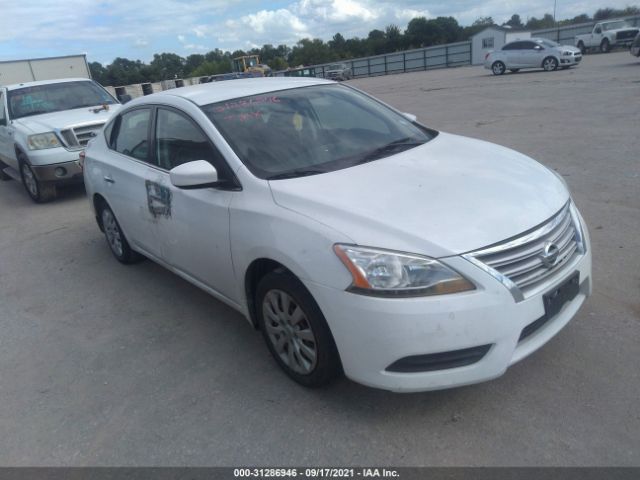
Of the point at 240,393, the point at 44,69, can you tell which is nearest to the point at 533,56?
the point at 44,69

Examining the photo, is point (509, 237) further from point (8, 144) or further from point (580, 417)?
point (8, 144)

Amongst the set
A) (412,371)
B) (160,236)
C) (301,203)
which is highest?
(301,203)

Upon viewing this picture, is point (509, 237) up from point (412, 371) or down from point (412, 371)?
up

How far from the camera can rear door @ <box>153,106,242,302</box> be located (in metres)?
3.39

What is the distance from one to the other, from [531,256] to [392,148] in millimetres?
1416

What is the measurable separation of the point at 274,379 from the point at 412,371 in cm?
106

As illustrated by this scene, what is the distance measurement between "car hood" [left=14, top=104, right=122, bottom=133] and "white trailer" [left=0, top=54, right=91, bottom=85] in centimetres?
1721

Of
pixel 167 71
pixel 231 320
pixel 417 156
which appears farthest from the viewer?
pixel 167 71

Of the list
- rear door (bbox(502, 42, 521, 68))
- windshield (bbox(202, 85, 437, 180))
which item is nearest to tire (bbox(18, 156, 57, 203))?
windshield (bbox(202, 85, 437, 180))

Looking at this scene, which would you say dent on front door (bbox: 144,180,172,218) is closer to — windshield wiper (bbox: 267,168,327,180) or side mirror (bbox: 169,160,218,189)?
side mirror (bbox: 169,160,218,189)

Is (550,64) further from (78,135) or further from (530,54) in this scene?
(78,135)

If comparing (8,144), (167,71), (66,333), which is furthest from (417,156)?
(167,71)

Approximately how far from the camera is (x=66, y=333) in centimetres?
423

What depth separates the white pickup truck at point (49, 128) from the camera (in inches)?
319
